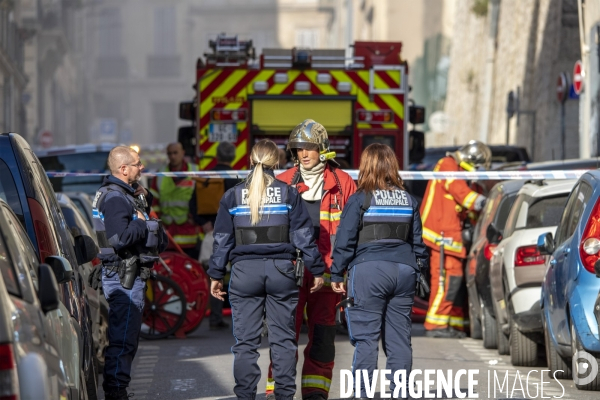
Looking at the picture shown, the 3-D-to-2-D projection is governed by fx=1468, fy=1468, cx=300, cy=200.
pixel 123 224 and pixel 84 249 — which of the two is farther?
pixel 123 224

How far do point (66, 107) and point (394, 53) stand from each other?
173 ft

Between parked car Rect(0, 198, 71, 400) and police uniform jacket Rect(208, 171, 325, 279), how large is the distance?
2.12 metres

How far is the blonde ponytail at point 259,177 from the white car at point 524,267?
3164mm

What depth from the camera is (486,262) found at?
12.5 metres

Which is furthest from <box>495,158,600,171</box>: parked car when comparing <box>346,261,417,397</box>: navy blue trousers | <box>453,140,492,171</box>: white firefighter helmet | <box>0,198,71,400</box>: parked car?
<box>0,198,71,400</box>: parked car

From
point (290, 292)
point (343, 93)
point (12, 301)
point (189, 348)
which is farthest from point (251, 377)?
point (343, 93)

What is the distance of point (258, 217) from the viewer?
27.7 ft

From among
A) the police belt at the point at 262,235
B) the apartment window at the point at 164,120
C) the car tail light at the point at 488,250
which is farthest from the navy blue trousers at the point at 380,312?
the apartment window at the point at 164,120

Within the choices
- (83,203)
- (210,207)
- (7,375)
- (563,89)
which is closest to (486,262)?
(210,207)

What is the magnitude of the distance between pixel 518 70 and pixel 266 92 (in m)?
19.6

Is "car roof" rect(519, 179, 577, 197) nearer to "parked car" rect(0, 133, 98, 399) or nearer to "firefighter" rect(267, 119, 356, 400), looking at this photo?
"firefighter" rect(267, 119, 356, 400)

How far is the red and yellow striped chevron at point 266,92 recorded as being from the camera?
17172mm

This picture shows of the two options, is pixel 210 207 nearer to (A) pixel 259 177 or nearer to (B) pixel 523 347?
(B) pixel 523 347

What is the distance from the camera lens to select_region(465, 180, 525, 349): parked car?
12586 millimetres
